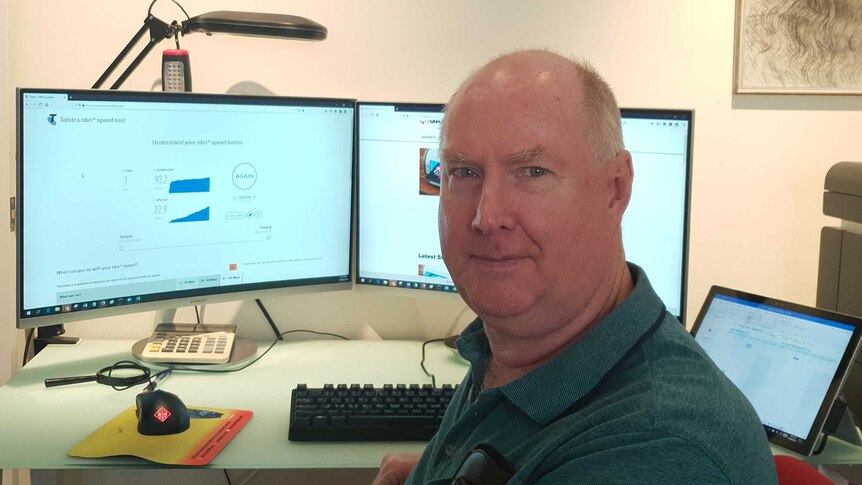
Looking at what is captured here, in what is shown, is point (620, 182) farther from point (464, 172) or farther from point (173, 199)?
point (173, 199)

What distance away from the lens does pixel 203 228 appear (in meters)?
1.87

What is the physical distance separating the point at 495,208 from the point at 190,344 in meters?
1.12

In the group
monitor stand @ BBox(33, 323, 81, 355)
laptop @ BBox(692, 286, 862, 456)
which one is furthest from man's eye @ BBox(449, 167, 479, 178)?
monitor stand @ BBox(33, 323, 81, 355)

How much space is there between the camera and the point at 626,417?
83cm

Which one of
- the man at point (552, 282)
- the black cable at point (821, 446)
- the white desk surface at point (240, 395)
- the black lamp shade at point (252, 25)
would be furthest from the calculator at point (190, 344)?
→ the black cable at point (821, 446)

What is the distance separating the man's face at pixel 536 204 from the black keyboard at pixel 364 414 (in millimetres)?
534

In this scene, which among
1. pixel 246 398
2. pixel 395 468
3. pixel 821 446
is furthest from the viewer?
pixel 246 398

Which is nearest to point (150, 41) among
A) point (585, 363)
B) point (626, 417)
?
point (585, 363)

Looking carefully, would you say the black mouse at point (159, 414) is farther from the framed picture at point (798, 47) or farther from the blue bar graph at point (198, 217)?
the framed picture at point (798, 47)

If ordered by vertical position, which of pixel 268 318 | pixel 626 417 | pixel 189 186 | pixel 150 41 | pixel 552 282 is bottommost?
pixel 268 318

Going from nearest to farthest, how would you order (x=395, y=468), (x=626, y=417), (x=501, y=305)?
(x=626, y=417) < (x=501, y=305) < (x=395, y=468)

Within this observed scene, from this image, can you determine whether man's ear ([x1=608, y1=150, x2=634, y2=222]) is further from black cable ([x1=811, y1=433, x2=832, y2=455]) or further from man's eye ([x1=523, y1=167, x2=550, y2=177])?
black cable ([x1=811, y1=433, x2=832, y2=455])

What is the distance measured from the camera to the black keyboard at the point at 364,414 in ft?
4.97

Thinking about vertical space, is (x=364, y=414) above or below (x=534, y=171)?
below
